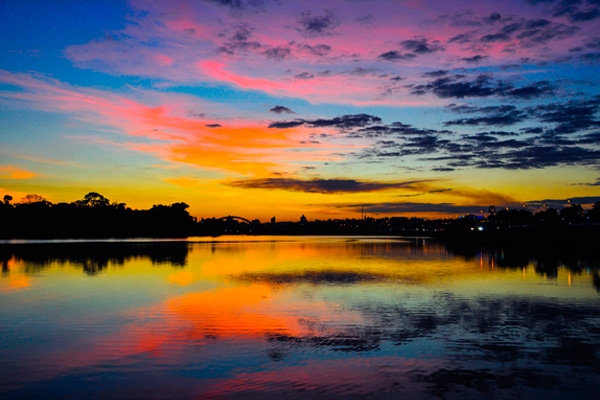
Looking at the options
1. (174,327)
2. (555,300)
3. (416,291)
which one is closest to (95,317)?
(174,327)

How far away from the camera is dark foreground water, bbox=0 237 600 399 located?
42.4 ft

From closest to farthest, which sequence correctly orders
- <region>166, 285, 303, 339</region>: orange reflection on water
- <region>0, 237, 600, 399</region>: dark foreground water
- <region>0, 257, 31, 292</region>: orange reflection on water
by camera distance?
<region>0, 237, 600, 399</region>: dark foreground water
<region>166, 285, 303, 339</region>: orange reflection on water
<region>0, 257, 31, 292</region>: orange reflection on water

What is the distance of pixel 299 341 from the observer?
1755cm

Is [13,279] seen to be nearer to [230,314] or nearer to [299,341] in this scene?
[230,314]

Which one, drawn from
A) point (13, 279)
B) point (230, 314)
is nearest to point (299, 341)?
point (230, 314)

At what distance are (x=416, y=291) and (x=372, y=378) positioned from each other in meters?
Result: 18.0

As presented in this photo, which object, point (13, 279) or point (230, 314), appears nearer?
point (230, 314)

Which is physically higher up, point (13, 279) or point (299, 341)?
point (13, 279)

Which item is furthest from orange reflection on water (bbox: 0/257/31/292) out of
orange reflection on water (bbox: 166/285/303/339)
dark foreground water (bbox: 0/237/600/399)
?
orange reflection on water (bbox: 166/285/303/339)

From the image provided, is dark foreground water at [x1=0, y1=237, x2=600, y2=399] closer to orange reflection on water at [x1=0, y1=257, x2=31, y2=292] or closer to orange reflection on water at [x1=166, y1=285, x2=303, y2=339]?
orange reflection on water at [x1=166, y1=285, x2=303, y2=339]

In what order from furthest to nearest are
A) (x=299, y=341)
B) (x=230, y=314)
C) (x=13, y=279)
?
(x=13, y=279) < (x=230, y=314) < (x=299, y=341)

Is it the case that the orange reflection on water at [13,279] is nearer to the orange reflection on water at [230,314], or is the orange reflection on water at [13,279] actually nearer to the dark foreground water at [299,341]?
the dark foreground water at [299,341]

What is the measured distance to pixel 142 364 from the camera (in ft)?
48.7

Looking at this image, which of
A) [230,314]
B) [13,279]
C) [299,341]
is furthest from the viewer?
[13,279]
